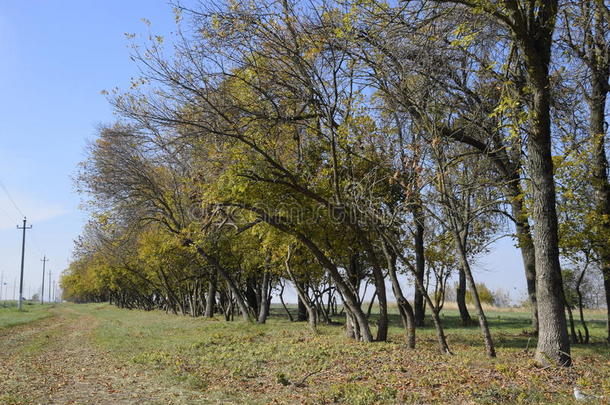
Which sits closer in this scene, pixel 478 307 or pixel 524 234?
pixel 478 307

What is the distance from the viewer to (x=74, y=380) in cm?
1137

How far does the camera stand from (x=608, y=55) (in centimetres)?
1574

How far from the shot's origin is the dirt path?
9.15m

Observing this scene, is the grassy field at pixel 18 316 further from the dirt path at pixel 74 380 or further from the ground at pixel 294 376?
the ground at pixel 294 376

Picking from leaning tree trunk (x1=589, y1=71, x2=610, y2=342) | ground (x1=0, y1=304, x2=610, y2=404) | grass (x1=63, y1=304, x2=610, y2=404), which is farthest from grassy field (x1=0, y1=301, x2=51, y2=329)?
leaning tree trunk (x1=589, y1=71, x2=610, y2=342)

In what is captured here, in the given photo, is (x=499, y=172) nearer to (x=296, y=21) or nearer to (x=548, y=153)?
(x=548, y=153)

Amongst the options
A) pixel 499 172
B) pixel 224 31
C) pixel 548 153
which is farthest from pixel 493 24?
pixel 499 172

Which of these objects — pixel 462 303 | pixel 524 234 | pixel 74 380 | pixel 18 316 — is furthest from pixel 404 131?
pixel 18 316

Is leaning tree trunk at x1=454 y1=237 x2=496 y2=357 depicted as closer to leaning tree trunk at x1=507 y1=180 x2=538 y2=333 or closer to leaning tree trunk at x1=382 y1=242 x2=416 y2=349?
leaning tree trunk at x1=382 y1=242 x2=416 y2=349

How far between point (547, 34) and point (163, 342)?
16.1 m

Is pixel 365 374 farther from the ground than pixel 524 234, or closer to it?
closer to it

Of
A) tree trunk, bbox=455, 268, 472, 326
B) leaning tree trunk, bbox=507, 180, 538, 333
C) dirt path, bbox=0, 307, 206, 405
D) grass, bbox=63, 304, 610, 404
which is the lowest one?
dirt path, bbox=0, 307, 206, 405

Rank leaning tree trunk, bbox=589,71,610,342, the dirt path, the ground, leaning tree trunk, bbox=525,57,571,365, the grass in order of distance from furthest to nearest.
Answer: leaning tree trunk, bbox=589,71,610,342, leaning tree trunk, bbox=525,57,571,365, the dirt path, the ground, the grass

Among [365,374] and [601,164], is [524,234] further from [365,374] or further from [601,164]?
[365,374]
